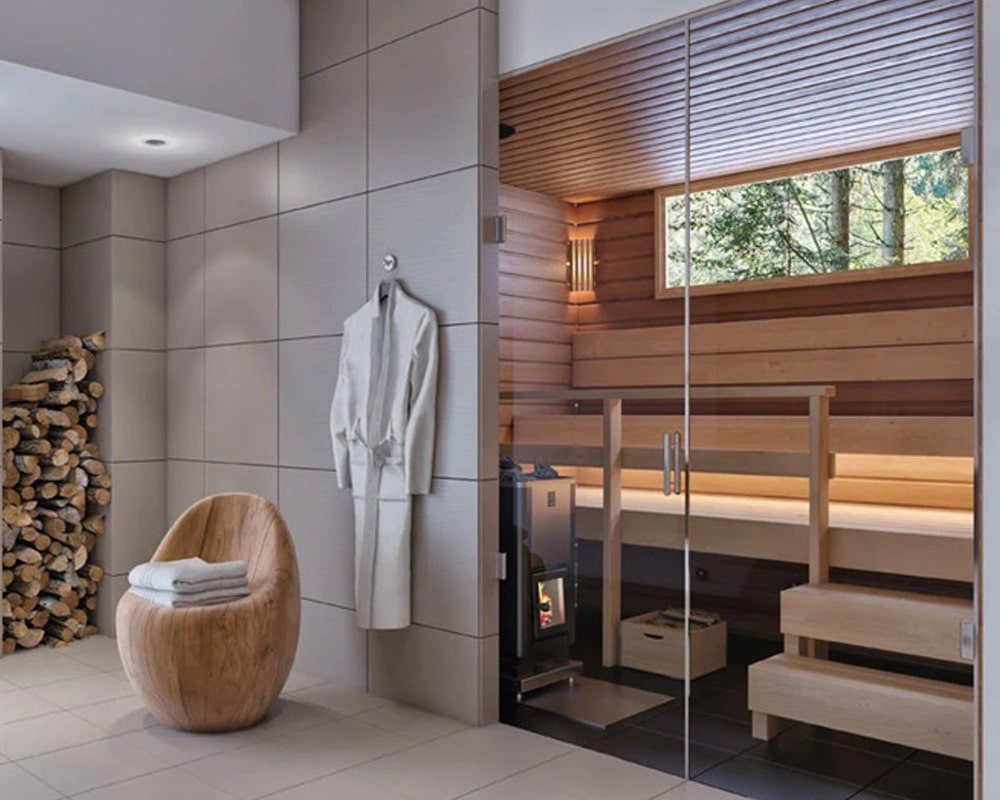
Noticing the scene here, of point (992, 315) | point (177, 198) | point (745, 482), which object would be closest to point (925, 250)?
point (992, 315)

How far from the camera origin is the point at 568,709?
348 centimetres

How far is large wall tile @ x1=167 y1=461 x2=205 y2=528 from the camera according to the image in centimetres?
493

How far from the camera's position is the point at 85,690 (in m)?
4.06

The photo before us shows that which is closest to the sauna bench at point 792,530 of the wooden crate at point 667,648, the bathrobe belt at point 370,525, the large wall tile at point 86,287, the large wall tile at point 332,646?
the wooden crate at point 667,648

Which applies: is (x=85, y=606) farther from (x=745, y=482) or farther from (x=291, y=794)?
(x=745, y=482)

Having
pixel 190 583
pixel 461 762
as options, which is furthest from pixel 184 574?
pixel 461 762

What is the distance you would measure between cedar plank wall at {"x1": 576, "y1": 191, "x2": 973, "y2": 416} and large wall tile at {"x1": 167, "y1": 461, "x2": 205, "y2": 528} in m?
2.45

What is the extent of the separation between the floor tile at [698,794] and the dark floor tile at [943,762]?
0.55 meters

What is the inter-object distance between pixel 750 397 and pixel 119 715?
262 centimetres

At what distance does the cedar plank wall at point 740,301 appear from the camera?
8.63ft

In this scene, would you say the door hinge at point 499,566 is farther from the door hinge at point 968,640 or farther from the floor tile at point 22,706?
the floor tile at point 22,706

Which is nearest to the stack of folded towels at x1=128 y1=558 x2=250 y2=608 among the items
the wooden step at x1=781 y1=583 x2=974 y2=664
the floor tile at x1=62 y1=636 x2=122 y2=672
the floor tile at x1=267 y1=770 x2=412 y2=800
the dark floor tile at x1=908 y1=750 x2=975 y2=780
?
the floor tile at x1=267 y1=770 x2=412 y2=800

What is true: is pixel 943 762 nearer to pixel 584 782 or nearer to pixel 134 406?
pixel 584 782

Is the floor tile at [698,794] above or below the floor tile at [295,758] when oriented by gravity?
below
